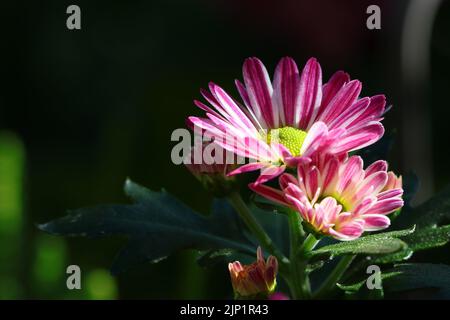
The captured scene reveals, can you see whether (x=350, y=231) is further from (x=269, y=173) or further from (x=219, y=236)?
(x=219, y=236)

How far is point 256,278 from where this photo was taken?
433 millimetres

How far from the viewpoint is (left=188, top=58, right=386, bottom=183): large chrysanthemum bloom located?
39cm

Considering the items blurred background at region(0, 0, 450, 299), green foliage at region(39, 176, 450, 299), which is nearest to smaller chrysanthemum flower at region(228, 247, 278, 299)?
green foliage at region(39, 176, 450, 299)

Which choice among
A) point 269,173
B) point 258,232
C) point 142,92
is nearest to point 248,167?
point 269,173

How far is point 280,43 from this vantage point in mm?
2375

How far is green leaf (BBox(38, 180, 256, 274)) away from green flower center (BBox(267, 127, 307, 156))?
10 centimetres

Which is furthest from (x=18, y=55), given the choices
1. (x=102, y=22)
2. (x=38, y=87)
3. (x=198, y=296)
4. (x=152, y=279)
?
(x=198, y=296)

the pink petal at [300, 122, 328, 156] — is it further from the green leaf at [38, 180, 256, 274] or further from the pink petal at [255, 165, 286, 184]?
the green leaf at [38, 180, 256, 274]

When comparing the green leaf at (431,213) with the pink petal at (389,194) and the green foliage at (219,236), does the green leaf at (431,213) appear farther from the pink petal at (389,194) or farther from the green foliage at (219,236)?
the pink petal at (389,194)

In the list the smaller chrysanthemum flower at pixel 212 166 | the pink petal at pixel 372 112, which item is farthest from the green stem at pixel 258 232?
the pink petal at pixel 372 112

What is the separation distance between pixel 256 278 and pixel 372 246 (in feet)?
0.23

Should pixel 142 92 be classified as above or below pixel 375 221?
above
